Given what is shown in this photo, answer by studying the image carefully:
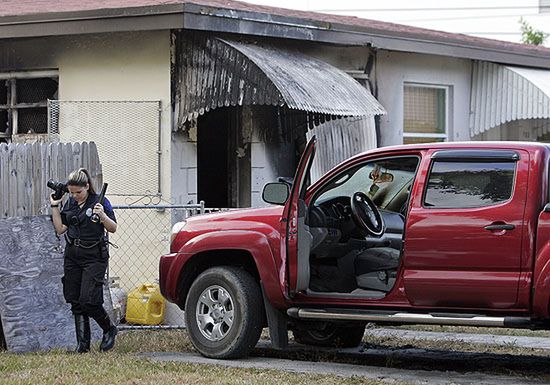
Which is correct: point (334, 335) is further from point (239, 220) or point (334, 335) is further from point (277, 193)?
point (277, 193)

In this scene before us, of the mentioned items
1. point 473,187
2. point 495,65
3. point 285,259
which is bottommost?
point 285,259

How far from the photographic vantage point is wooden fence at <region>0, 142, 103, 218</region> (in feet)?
37.5

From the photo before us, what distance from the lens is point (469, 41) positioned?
58.1ft

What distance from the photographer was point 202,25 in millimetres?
13648

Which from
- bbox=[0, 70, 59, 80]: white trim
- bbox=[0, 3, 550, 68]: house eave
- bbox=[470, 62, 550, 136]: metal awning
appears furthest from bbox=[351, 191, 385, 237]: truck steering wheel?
bbox=[470, 62, 550, 136]: metal awning

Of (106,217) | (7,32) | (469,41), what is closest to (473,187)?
(106,217)

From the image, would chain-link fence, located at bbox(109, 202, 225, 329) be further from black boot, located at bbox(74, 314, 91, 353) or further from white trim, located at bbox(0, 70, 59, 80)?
black boot, located at bbox(74, 314, 91, 353)

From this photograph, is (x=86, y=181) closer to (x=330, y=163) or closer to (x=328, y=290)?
(x=328, y=290)

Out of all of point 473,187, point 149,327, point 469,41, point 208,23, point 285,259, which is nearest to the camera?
point 473,187

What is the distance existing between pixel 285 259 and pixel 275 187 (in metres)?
0.62

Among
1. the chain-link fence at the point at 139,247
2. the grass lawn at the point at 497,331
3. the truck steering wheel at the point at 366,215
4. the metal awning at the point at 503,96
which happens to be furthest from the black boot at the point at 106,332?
the metal awning at the point at 503,96

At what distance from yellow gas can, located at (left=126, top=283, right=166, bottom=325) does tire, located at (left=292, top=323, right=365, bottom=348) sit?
2105mm

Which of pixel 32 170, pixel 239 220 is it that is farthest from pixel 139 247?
pixel 239 220

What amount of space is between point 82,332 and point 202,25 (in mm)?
4326
